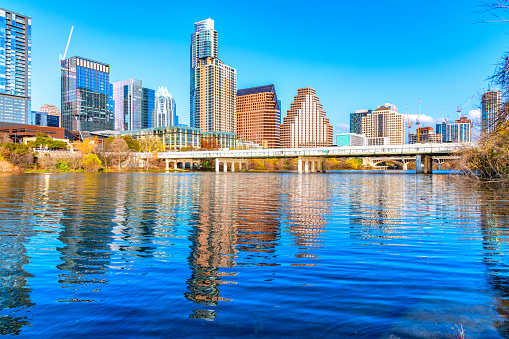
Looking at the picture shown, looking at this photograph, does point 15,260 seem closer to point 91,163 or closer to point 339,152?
point 91,163

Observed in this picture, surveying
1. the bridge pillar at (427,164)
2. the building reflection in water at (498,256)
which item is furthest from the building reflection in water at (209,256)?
the bridge pillar at (427,164)

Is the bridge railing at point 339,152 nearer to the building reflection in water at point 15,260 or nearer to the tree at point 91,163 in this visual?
the tree at point 91,163

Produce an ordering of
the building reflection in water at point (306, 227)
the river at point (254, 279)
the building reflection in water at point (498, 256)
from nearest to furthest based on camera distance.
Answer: the river at point (254, 279) → the building reflection in water at point (498, 256) → the building reflection in water at point (306, 227)

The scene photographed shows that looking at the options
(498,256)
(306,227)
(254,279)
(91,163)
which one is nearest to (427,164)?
(91,163)

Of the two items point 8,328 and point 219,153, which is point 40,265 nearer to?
point 8,328

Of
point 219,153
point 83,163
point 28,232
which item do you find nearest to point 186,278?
point 28,232

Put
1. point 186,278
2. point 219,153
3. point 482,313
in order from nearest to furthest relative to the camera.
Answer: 1. point 482,313
2. point 186,278
3. point 219,153

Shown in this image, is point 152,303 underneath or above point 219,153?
underneath

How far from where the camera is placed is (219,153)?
5906 inches

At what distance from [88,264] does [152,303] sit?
14.7ft

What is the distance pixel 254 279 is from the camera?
33.3 ft

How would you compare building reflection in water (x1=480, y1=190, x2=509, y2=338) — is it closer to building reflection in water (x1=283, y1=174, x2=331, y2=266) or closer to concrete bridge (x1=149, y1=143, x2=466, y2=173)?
building reflection in water (x1=283, y1=174, x2=331, y2=266)

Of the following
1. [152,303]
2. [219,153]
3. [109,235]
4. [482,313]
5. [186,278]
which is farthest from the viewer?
[219,153]

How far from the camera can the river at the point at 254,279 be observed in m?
7.31
